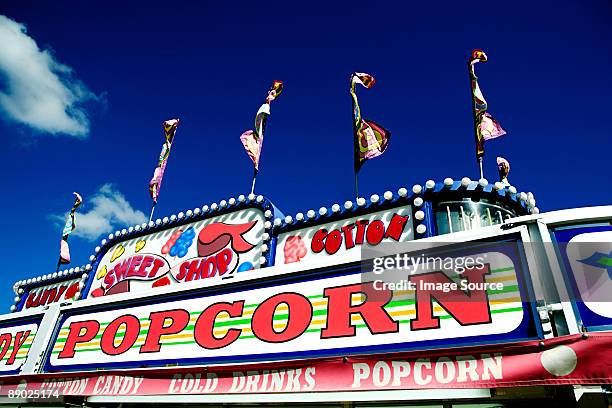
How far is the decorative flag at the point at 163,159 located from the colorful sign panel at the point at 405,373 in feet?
29.1


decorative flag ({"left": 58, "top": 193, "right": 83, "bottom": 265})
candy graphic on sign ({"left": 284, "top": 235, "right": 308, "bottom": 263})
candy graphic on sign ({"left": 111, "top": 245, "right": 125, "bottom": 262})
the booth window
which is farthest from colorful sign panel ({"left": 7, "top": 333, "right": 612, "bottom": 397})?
decorative flag ({"left": 58, "top": 193, "right": 83, "bottom": 265})

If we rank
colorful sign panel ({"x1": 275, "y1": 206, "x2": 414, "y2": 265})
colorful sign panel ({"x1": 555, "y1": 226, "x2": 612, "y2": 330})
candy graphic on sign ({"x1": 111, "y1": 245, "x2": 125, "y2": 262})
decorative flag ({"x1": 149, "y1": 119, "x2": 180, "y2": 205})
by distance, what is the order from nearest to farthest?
1. colorful sign panel ({"x1": 555, "y1": 226, "x2": 612, "y2": 330})
2. colorful sign panel ({"x1": 275, "y1": 206, "x2": 414, "y2": 265})
3. candy graphic on sign ({"x1": 111, "y1": 245, "x2": 125, "y2": 262})
4. decorative flag ({"x1": 149, "y1": 119, "x2": 180, "y2": 205})

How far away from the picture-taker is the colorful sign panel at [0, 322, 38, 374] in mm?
8430

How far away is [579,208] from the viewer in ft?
15.1

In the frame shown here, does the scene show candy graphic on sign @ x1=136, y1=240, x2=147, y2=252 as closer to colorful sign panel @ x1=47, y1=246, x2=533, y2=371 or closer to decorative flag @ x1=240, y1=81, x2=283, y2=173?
decorative flag @ x1=240, y1=81, x2=283, y2=173

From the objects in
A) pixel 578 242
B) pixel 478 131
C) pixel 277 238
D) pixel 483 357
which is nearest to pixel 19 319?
pixel 277 238

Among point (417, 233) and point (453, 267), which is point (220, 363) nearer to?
point (453, 267)

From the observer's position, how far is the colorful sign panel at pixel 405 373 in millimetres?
3658

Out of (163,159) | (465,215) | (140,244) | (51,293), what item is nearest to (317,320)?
(465,215)

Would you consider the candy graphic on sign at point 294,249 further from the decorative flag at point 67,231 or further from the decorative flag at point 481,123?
the decorative flag at point 67,231

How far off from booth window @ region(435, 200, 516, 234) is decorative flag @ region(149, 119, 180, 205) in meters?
9.75

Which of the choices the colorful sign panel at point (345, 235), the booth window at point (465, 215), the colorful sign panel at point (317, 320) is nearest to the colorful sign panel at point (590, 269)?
the colorful sign panel at point (317, 320)

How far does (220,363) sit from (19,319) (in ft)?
19.6

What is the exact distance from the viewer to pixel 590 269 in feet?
13.8
